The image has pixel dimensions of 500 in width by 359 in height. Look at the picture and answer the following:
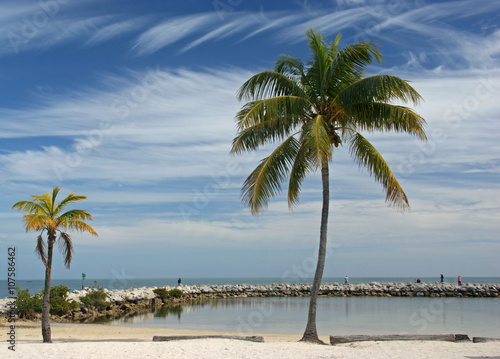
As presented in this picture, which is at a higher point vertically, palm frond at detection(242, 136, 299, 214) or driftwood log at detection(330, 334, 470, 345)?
palm frond at detection(242, 136, 299, 214)

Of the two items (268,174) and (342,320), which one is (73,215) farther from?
(342,320)

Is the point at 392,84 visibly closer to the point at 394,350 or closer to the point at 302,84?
the point at 302,84

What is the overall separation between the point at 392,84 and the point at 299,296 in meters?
36.8

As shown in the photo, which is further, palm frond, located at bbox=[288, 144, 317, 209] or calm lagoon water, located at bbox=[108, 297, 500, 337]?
calm lagoon water, located at bbox=[108, 297, 500, 337]

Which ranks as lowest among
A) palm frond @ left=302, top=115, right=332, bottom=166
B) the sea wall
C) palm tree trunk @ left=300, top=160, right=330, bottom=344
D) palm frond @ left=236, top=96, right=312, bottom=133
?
the sea wall

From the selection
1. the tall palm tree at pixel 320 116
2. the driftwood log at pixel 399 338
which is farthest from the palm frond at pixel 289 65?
→ the driftwood log at pixel 399 338

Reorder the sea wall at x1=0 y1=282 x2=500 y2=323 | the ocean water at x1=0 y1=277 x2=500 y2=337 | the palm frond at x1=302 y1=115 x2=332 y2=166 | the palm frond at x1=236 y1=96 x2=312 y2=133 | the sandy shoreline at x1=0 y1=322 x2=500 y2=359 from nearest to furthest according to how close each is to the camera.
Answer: the sandy shoreline at x1=0 y1=322 x2=500 y2=359 < the palm frond at x1=302 y1=115 x2=332 y2=166 < the palm frond at x1=236 y1=96 x2=312 y2=133 < the ocean water at x1=0 y1=277 x2=500 y2=337 < the sea wall at x1=0 y1=282 x2=500 y2=323

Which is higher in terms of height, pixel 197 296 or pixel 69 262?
pixel 69 262

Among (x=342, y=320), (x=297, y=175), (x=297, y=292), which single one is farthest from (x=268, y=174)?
(x=297, y=292)

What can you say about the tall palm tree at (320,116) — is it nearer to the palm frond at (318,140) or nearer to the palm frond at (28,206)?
the palm frond at (318,140)

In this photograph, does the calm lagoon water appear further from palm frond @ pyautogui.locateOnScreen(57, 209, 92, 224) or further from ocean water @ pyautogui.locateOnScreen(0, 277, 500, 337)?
palm frond @ pyautogui.locateOnScreen(57, 209, 92, 224)

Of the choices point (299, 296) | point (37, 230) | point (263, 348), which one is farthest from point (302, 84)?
point (299, 296)

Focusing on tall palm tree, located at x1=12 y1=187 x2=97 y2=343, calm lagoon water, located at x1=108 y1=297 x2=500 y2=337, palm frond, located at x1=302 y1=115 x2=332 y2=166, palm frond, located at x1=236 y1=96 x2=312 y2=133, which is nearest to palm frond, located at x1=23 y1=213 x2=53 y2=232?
tall palm tree, located at x1=12 y1=187 x2=97 y2=343

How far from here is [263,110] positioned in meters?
13.8
